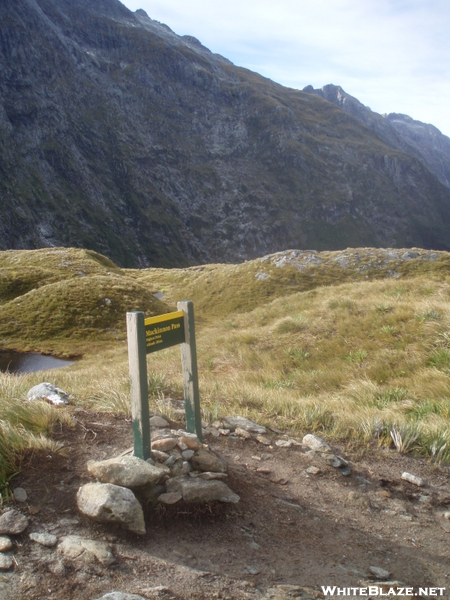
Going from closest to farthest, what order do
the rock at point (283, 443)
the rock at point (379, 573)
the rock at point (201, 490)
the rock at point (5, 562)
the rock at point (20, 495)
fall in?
the rock at point (5, 562), the rock at point (379, 573), the rock at point (20, 495), the rock at point (201, 490), the rock at point (283, 443)

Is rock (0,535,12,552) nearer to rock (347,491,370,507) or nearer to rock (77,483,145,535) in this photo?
rock (77,483,145,535)

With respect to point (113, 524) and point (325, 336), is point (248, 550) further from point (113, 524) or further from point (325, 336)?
point (325, 336)

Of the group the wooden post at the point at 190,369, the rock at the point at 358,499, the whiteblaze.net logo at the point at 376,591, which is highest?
the wooden post at the point at 190,369

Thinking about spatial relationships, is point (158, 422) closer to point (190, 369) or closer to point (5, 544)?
point (190, 369)

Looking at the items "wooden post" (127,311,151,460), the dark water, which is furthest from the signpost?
the dark water

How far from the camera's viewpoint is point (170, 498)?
4844 millimetres

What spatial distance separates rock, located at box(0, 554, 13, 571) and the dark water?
2623 cm

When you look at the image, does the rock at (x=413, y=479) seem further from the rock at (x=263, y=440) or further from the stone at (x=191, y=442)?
the stone at (x=191, y=442)

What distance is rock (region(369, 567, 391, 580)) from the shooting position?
14.2 feet

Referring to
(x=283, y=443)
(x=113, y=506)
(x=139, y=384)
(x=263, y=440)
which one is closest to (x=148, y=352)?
(x=139, y=384)

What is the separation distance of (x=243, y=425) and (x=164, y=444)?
233 cm

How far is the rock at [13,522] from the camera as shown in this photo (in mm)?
4129

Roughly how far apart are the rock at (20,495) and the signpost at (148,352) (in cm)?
130

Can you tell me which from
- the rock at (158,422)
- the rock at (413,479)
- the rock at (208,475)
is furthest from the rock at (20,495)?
the rock at (413,479)
